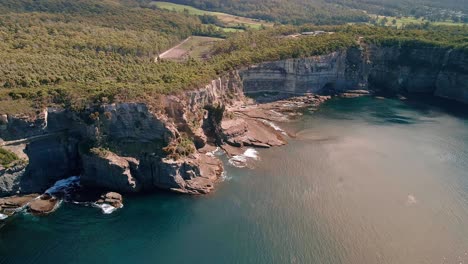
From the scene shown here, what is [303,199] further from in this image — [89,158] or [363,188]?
[89,158]

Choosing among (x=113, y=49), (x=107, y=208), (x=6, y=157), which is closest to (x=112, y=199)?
(x=107, y=208)

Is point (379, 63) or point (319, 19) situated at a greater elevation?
point (319, 19)

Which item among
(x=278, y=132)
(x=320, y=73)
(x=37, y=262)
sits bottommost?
(x=37, y=262)

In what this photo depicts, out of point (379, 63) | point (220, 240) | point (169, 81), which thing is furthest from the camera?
point (379, 63)

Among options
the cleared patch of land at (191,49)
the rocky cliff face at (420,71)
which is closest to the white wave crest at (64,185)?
the cleared patch of land at (191,49)

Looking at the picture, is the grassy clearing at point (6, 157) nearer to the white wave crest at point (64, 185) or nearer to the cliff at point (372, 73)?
the white wave crest at point (64, 185)

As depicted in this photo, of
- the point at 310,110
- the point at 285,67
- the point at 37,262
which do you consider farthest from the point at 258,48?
the point at 37,262

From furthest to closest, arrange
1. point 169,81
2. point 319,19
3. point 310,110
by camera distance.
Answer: point 319,19 < point 310,110 < point 169,81

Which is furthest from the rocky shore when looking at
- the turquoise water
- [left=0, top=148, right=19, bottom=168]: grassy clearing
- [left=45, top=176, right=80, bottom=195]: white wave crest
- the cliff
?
the cliff
